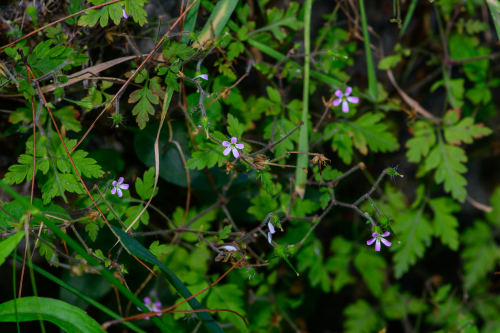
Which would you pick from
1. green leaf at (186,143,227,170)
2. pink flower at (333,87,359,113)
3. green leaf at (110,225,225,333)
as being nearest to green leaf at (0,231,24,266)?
green leaf at (110,225,225,333)

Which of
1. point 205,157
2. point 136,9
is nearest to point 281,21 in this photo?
point 136,9

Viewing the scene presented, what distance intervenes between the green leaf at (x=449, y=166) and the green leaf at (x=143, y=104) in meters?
1.99

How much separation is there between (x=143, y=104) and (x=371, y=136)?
150cm

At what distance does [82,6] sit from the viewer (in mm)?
1732

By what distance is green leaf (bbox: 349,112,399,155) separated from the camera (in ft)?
7.16

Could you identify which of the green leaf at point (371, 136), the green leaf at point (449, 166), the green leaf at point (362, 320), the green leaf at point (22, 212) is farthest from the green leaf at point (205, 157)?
the green leaf at point (362, 320)

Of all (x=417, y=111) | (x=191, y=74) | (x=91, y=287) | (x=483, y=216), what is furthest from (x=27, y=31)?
(x=483, y=216)

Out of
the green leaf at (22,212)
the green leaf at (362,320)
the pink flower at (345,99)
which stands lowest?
the green leaf at (362,320)

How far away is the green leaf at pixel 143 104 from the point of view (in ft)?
5.37

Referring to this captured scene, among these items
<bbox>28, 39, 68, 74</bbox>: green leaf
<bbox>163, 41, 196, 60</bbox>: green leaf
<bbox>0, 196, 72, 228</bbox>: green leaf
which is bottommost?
<bbox>0, 196, 72, 228</bbox>: green leaf

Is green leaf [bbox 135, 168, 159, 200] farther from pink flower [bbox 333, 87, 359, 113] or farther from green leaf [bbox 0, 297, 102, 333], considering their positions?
pink flower [bbox 333, 87, 359, 113]

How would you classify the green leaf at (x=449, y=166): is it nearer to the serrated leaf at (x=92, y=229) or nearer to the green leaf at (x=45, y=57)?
the serrated leaf at (x=92, y=229)

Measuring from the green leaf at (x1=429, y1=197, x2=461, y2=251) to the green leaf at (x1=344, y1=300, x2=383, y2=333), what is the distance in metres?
0.99

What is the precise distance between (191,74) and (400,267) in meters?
2.16
